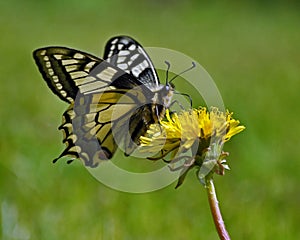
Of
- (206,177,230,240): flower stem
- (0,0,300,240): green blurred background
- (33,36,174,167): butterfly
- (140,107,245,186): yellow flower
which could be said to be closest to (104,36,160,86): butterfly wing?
(33,36,174,167): butterfly

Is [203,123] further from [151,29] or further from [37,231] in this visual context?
[151,29]

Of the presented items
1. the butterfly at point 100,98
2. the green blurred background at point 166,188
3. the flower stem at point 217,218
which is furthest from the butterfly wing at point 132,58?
the flower stem at point 217,218

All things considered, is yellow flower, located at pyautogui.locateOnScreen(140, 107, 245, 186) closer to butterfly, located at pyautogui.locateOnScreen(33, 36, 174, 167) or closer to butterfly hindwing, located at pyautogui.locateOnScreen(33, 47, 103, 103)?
butterfly, located at pyautogui.locateOnScreen(33, 36, 174, 167)

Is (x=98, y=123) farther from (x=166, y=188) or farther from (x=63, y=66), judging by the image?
(x=166, y=188)

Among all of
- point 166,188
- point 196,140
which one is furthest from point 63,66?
point 166,188

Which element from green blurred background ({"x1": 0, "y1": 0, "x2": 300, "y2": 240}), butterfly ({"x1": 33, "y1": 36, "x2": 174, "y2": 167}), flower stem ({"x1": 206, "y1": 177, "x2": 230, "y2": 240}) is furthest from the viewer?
green blurred background ({"x1": 0, "y1": 0, "x2": 300, "y2": 240})

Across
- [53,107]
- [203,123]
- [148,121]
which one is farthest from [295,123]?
[203,123]

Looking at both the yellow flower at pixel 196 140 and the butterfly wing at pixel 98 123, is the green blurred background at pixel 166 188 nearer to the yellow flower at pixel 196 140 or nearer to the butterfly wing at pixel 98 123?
the butterfly wing at pixel 98 123
